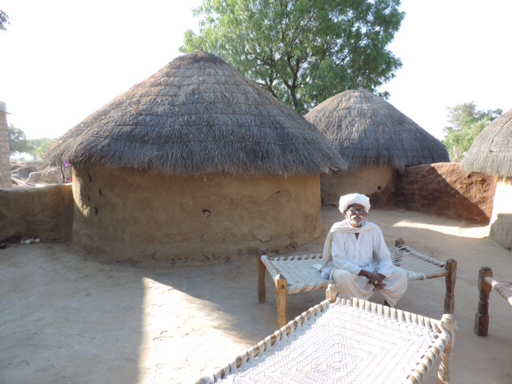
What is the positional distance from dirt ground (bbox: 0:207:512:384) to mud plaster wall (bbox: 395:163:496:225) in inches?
79.6

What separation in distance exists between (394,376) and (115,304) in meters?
2.98

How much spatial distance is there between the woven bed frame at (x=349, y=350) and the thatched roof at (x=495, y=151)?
458 centimetres

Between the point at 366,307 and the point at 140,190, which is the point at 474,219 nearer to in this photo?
the point at 366,307

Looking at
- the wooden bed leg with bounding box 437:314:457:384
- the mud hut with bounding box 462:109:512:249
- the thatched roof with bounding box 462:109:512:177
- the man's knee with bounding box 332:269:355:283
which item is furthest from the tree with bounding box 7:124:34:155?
the wooden bed leg with bounding box 437:314:457:384

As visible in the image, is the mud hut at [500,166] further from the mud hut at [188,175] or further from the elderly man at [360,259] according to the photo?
the elderly man at [360,259]

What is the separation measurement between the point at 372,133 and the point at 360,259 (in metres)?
6.94

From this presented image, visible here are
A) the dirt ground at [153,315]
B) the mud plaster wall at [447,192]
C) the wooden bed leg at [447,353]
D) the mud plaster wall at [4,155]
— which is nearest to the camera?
the wooden bed leg at [447,353]

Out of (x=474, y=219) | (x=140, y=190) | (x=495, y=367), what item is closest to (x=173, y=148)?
(x=140, y=190)

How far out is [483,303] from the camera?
3.24 meters

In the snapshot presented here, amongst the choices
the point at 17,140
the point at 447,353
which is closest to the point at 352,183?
the point at 447,353

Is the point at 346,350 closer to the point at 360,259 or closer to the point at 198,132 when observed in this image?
the point at 360,259

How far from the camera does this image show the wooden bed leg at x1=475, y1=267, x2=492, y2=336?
10.5 ft

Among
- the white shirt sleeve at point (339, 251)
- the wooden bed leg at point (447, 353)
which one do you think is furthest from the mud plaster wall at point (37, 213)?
the wooden bed leg at point (447, 353)

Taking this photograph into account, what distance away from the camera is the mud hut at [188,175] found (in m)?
4.88
